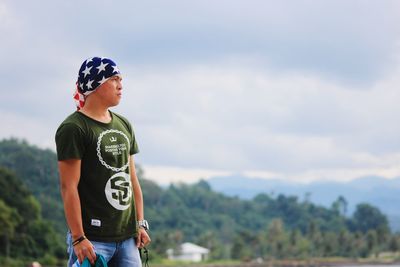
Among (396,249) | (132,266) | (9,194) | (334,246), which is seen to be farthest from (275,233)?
(132,266)

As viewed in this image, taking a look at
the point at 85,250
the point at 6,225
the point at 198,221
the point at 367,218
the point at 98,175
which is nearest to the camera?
the point at 85,250

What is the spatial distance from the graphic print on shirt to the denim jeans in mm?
426

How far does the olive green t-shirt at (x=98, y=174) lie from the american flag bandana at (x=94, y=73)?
17 cm

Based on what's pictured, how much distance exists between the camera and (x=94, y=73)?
16.9 ft

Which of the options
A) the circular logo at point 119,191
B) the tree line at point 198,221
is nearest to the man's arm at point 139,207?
the circular logo at point 119,191

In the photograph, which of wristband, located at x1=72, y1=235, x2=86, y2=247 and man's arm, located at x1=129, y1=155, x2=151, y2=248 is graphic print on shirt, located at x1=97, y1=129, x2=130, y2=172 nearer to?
man's arm, located at x1=129, y1=155, x2=151, y2=248

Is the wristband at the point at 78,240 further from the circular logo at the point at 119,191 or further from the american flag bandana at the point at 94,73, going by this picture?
the american flag bandana at the point at 94,73

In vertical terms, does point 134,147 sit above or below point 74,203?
above

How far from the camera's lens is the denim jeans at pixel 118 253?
5043 millimetres

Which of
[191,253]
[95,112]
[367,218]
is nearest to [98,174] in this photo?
[95,112]

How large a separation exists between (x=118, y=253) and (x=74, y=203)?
17.1 inches

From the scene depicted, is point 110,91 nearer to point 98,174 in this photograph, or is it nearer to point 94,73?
point 94,73

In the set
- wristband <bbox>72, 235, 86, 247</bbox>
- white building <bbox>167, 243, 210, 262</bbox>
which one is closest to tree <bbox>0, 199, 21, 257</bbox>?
white building <bbox>167, 243, 210, 262</bbox>

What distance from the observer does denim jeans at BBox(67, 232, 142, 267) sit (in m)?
5.04
